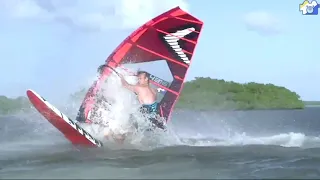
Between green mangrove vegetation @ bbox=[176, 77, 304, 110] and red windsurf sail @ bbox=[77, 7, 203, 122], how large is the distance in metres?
30.1

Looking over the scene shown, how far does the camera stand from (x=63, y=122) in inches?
476

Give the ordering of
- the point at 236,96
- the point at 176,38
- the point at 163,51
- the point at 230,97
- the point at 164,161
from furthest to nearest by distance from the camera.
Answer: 1. the point at 236,96
2. the point at 230,97
3. the point at 163,51
4. the point at 176,38
5. the point at 164,161

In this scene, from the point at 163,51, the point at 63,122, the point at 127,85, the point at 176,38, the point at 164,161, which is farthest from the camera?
the point at 163,51

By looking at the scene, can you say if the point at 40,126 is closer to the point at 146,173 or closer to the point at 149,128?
the point at 149,128

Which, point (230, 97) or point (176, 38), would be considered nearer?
point (176, 38)

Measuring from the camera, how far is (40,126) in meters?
18.2

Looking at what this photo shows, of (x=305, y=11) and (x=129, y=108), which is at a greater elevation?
(x=305, y=11)

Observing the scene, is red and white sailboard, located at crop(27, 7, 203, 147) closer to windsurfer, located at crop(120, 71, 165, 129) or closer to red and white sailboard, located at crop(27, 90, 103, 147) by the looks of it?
windsurfer, located at crop(120, 71, 165, 129)

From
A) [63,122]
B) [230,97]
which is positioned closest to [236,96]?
[230,97]

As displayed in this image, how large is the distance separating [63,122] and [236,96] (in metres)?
78.7

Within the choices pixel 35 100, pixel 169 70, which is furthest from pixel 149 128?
pixel 35 100

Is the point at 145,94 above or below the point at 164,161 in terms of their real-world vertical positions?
above

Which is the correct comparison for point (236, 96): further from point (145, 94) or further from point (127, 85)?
point (127, 85)

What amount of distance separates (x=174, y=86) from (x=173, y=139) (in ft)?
4.77
